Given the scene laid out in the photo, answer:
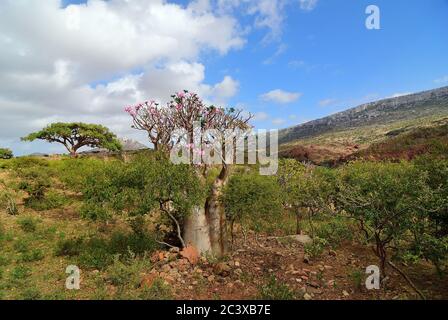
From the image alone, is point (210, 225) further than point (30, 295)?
Yes

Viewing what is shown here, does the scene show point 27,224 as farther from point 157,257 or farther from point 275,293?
point 275,293

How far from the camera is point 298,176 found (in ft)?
47.3

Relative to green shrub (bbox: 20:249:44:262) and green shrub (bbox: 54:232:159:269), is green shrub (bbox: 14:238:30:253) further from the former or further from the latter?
green shrub (bbox: 54:232:159:269)

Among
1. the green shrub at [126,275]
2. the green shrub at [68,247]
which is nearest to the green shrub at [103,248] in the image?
the green shrub at [68,247]

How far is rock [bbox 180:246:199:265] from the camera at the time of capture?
8.35 m

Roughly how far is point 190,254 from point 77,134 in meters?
30.9

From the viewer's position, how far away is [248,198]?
28.4 ft

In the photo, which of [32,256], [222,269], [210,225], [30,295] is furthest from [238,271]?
[32,256]

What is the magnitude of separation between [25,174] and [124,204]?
922 centimetres

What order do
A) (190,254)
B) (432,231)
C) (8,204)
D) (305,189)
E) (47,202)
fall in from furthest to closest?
(47,202), (8,204), (305,189), (190,254), (432,231)

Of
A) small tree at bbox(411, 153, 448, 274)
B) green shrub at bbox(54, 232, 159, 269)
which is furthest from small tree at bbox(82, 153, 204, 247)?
small tree at bbox(411, 153, 448, 274)
